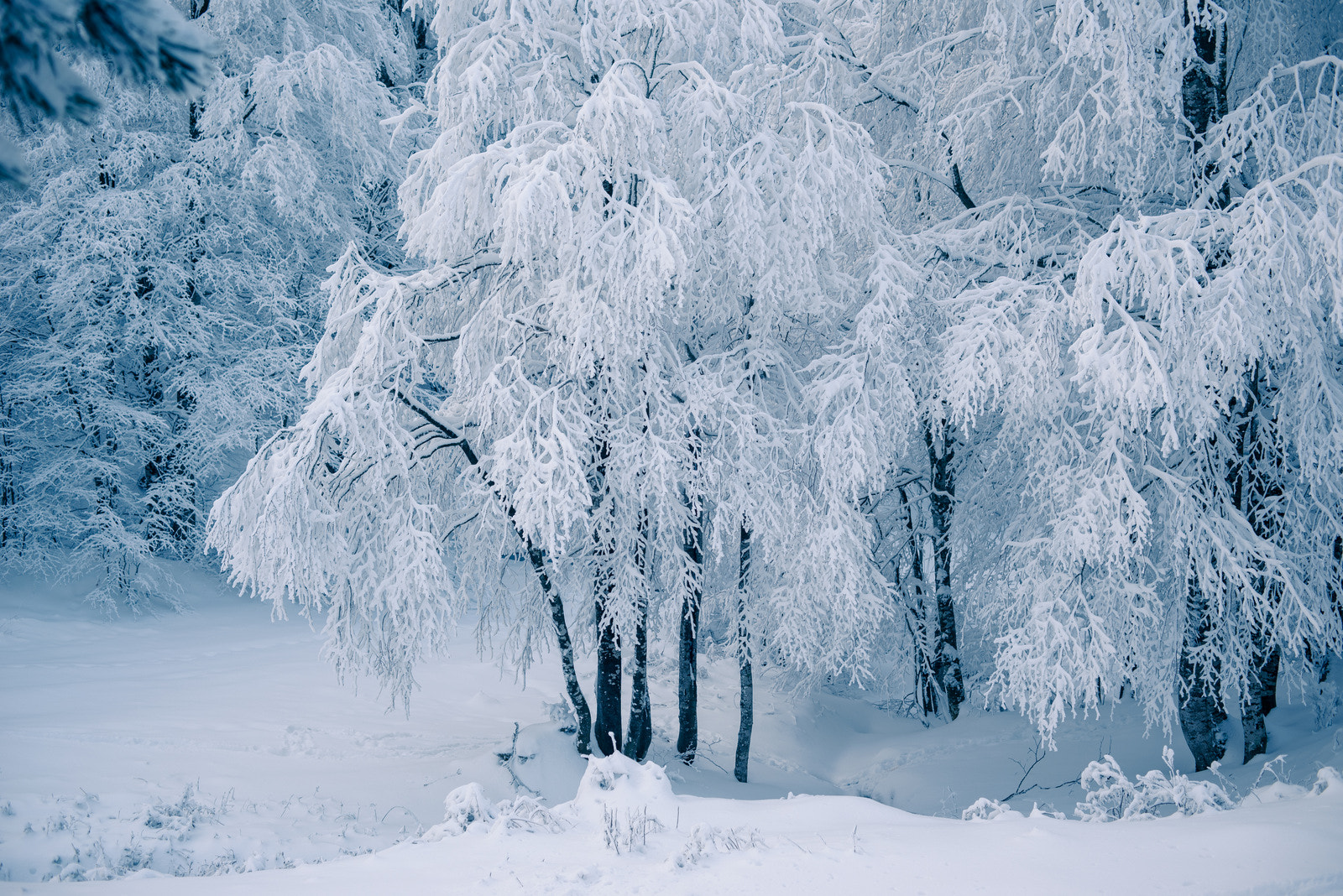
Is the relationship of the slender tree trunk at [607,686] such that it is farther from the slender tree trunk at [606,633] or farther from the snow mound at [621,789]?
the snow mound at [621,789]

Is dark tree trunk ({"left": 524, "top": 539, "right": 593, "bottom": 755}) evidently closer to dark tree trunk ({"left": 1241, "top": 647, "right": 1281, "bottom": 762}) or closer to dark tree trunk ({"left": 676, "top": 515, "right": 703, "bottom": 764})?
dark tree trunk ({"left": 676, "top": 515, "right": 703, "bottom": 764})

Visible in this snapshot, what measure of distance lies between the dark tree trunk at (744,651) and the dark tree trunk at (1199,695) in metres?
4.06

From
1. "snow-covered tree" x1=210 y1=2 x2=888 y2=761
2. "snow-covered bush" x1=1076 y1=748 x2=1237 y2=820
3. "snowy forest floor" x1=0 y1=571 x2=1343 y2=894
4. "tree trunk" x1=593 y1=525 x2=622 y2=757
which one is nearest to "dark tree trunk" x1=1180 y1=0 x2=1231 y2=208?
"snow-covered tree" x1=210 y1=2 x2=888 y2=761

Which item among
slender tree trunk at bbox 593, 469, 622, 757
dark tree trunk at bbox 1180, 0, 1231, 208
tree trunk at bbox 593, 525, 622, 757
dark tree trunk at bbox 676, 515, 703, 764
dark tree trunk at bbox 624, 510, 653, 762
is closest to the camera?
dark tree trunk at bbox 1180, 0, 1231, 208

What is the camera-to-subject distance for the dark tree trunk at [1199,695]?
712cm

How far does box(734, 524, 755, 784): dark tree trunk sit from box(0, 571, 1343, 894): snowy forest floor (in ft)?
1.06

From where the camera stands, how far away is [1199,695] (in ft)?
24.8

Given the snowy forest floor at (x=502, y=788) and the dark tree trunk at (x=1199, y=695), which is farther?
the dark tree trunk at (x=1199, y=695)

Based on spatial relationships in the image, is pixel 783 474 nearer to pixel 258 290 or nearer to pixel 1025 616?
pixel 1025 616

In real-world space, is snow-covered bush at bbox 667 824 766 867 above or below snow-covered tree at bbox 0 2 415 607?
below

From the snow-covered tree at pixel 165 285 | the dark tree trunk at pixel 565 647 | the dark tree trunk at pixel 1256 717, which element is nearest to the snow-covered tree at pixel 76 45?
the dark tree trunk at pixel 565 647

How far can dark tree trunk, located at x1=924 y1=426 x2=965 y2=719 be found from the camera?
9875 mm

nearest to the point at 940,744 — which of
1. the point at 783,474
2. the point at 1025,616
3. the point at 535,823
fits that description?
the point at 1025,616

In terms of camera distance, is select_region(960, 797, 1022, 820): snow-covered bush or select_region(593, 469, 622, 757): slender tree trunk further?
select_region(593, 469, 622, 757): slender tree trunk
